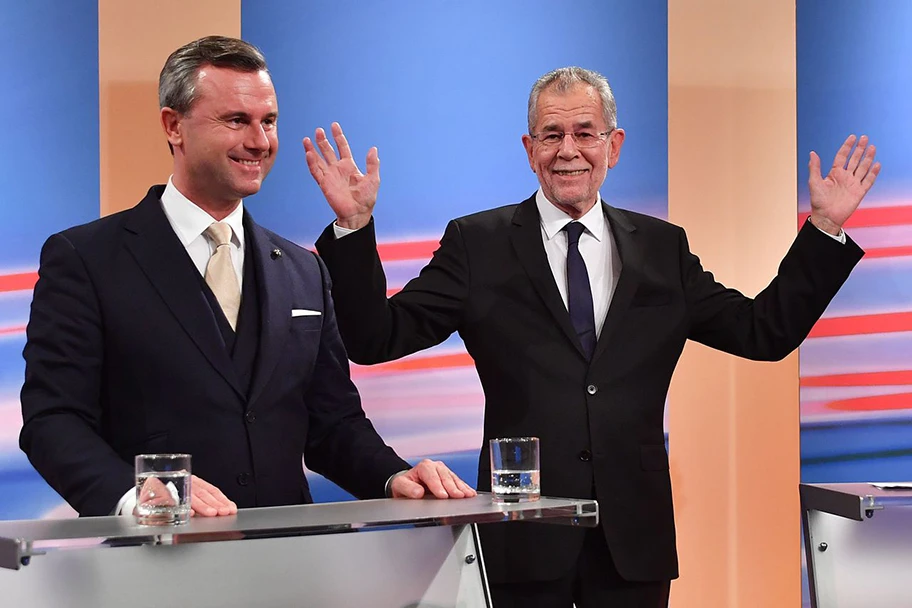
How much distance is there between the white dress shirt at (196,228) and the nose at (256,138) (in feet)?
0.55

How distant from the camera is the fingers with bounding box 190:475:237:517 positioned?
202 cm

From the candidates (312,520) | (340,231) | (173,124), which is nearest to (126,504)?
(312,520)

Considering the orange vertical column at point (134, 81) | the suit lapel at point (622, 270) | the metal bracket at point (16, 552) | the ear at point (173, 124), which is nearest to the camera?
the metal bracket at point (16, 552)

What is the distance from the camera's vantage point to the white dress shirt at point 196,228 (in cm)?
275

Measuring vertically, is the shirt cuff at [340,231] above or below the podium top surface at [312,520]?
above

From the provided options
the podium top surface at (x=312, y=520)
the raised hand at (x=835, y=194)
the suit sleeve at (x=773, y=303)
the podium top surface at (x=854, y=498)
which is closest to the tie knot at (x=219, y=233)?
the podium top surface at (x=312, y=520)

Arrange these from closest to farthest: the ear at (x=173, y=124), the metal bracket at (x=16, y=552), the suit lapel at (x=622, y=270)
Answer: the metal bracket at (x=16, y=552)
the ear at (x=173, y=124)
the suit lapel at (x=622, y=270)

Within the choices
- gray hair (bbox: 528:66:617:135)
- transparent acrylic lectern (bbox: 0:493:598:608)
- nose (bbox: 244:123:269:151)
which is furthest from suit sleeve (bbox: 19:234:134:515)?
gray hair (bbox: 528:66:617:135)

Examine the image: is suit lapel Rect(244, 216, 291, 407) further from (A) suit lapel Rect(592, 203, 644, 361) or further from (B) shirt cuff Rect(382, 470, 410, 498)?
(A) suit lapel Rect(592, 203, 644, 361)

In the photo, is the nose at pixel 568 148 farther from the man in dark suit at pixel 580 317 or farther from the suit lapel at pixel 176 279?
the suit lapel at pixel 176 279

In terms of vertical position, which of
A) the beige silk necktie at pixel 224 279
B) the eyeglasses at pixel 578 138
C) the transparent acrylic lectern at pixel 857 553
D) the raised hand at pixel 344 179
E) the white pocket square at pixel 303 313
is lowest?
the transparent acrylic lectern at pixel 857 553

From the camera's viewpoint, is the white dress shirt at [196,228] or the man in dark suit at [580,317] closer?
the white dress shirt at [196,228]

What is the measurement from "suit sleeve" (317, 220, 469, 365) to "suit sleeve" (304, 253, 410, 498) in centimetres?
7

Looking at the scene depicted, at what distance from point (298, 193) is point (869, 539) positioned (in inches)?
90.9
